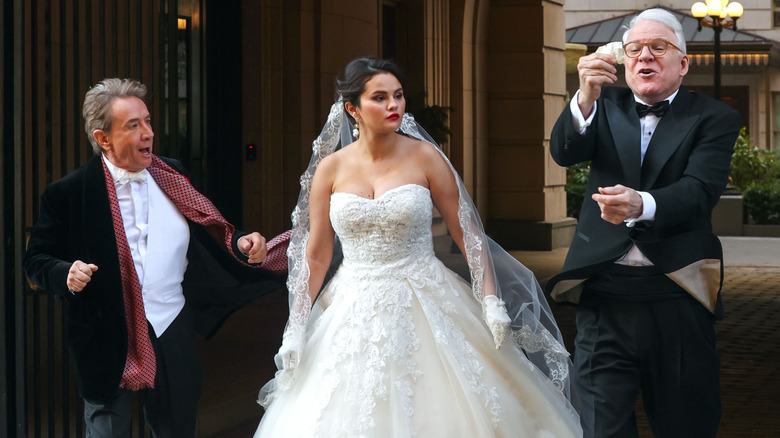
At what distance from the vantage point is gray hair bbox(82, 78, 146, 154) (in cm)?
472

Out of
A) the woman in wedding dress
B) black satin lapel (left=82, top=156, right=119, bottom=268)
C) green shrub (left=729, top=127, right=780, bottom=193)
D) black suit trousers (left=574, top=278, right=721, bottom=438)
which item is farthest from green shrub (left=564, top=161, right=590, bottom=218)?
black satin lapel (left=82, top=156, right=119, bottom=268)

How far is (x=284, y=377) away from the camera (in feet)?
16.3

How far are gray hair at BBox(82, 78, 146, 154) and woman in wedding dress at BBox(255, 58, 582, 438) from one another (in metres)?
0.93

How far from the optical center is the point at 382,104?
488 centimetres

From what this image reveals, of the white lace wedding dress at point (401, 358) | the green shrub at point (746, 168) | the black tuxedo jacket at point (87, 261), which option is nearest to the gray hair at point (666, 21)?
the white lace wedding dress at point (401, 358)

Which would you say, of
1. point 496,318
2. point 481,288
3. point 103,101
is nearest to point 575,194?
point 481,288

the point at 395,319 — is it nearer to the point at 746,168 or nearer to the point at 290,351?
the point at 290,351

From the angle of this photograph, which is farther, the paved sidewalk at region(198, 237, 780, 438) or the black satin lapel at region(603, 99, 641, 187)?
the paved sidewalk at region(198, 237, 780, 438)

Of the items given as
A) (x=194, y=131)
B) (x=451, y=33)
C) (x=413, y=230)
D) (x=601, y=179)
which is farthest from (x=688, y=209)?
(x=451, y=33)

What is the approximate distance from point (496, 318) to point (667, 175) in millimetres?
1023

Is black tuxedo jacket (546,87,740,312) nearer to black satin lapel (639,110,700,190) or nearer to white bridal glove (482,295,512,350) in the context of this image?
black satin lapel (639,110,700,190)

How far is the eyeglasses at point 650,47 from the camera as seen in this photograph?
425cm

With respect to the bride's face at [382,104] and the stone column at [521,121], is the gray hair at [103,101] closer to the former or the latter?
the bride's face at [382,104]

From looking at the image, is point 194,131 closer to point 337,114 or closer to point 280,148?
point 280,148
